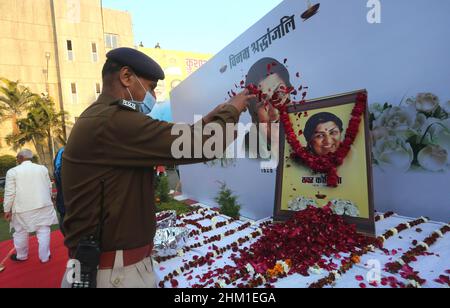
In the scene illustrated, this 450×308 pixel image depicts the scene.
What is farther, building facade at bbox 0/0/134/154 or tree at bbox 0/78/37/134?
building facade at bbox 0/0/134/154

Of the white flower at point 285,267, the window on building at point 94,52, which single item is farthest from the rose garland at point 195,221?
the window on building at point 94,52

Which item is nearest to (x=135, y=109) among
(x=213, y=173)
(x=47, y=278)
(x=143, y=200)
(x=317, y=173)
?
(x=143, y=200)

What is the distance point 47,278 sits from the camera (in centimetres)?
404

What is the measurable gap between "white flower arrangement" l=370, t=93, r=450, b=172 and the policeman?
7.12 feet

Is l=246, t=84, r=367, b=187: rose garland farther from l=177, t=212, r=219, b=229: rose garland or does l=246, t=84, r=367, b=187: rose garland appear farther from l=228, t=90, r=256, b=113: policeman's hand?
l=177, t=212, r=219, b=229: rose garland

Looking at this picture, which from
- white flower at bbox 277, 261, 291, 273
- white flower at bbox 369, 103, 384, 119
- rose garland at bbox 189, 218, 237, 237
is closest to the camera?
white flower at bbox 277, 261, 291, 273

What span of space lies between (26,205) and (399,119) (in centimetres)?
538

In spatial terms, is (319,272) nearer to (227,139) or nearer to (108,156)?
(227,139)

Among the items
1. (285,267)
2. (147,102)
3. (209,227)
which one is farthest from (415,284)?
(209,227)

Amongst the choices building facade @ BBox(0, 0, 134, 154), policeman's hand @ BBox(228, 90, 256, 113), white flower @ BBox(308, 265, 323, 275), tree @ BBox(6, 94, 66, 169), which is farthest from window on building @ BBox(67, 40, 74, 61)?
white flower @ BBox(308, 265, 323, 275)

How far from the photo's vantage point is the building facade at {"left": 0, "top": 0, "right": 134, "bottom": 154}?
20.7 m

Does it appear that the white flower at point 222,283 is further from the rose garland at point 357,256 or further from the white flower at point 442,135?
the white flower at point 442,135

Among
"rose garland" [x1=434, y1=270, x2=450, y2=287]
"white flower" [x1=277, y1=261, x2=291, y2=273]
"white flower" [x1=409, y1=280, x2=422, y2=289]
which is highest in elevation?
"rose garland" [x1=434, y1=270, x2=450, y2=287]

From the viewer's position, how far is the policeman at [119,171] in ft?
4.71
